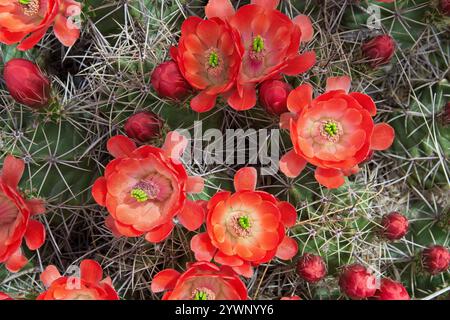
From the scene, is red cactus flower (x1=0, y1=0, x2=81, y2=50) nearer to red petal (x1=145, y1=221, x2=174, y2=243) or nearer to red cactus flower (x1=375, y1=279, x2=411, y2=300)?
red petal (x1=145, y1=221, x2=174, y2=243)

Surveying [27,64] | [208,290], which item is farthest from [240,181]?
[27,64]

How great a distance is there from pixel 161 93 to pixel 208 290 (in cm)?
61

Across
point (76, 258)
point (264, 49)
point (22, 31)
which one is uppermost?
point (22, 31)

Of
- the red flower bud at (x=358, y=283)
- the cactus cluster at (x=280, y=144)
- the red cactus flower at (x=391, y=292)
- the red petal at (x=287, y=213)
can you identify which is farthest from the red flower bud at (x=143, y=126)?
the red cactus flower at (x=391, y=292)

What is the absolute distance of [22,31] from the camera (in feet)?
5.53

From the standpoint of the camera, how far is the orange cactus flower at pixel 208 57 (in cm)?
161

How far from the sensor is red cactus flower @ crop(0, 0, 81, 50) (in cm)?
166

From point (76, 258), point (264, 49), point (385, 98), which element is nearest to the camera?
point (264, 49)

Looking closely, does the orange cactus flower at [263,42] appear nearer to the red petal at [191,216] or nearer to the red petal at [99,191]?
the red petal at [191,216]

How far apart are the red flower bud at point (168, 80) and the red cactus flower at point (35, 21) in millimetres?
333

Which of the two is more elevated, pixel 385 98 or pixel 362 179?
pixel 385 98

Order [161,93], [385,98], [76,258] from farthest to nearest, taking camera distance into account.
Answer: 1. [385,98]
2. [76,258]
3. [161,93]

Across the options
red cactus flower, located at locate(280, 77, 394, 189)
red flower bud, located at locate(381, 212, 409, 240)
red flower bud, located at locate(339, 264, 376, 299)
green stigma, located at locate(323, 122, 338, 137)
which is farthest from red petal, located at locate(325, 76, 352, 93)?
red flower bud, located at locate(339, 264, 376, 299)
